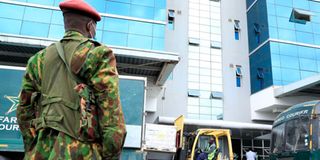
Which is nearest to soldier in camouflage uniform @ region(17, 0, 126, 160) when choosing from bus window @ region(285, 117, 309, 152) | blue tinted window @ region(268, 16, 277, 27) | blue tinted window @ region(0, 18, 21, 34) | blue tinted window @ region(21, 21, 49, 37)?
bus window @ region(285, 117, 309, 152)

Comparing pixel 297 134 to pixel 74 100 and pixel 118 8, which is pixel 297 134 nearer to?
pixel 74 100

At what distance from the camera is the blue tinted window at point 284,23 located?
21.9 metres

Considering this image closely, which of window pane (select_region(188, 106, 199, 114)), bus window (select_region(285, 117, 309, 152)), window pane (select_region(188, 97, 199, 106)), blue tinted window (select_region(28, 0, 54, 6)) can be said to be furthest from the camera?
window pane (select_region(188, 97, 199, 106))

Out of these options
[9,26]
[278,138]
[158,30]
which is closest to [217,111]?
[158,30]

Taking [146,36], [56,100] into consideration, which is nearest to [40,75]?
[56,100]

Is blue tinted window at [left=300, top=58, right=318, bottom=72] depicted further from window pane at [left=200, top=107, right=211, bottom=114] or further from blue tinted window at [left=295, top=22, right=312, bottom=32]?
window pane at [left=200, top=107, right=211, bottom=114]

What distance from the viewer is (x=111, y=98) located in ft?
6.45

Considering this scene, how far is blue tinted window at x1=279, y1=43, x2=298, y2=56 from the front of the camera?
21309mm

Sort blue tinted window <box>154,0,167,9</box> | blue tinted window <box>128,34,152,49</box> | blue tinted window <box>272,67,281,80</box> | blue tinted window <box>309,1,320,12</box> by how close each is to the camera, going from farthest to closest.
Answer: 1. blue tinted window <box>309,1,320,12</box>
2. blue tinted window <box>272,67,281,80</box>
3. blue tinted window <box>154,0,167,9</box>
4. blue tinted window <box>128,34,152,49</box>

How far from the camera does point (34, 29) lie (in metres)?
17.1

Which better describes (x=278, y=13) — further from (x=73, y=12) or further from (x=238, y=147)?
(x=73, y=12)

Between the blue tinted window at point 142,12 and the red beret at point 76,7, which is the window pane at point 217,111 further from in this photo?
the red beret at point 76,7

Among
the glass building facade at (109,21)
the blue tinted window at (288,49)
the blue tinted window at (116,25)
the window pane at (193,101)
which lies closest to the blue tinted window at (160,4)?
the glass building facade at (109,21)

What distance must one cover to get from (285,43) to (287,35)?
779mm
